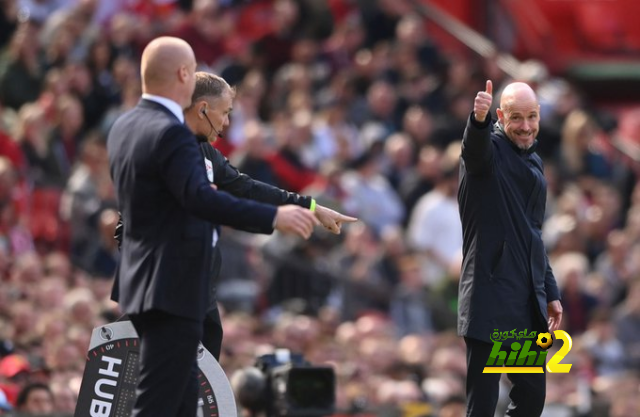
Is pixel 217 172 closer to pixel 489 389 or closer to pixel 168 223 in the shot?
pixel 168 223

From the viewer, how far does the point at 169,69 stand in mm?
6164

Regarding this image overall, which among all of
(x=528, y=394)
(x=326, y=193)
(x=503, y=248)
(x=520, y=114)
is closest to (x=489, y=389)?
(x=528, y=394)

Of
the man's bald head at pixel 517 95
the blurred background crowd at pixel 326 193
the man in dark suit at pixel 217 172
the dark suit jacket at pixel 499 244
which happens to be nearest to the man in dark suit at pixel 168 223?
the man in dark suit at pixel 217 172

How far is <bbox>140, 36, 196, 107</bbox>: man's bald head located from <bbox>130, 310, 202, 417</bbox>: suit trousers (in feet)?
3.00

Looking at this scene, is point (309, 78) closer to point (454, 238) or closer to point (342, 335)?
point (454, 238)

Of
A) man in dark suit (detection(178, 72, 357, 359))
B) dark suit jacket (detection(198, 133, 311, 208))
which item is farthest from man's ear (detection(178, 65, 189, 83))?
dark suit jacket (detection(198, 133, 311, 208))

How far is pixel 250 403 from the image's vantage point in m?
8.73

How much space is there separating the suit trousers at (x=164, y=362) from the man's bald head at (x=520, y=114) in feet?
7.27

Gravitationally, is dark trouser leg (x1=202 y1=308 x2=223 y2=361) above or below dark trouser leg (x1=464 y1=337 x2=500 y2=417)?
above

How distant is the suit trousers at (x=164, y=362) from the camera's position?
609cm

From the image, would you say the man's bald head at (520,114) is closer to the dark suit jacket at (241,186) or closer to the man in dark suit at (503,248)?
the man in dark suit at (503,248)

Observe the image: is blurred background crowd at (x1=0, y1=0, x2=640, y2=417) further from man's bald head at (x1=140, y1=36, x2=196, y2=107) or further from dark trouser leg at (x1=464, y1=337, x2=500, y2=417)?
man's bald head at (x1=140, y1=36, x2=196, y2=107)

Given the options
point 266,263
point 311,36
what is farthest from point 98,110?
point 311,36

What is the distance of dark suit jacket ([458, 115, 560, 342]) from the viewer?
7352 mm
